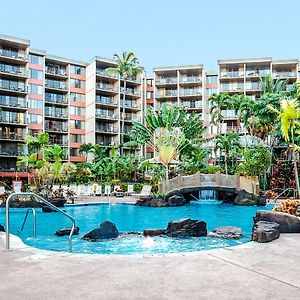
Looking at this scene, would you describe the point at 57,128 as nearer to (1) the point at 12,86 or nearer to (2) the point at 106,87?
(1) the point at 12,86

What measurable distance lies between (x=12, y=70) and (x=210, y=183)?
35812 millimetres

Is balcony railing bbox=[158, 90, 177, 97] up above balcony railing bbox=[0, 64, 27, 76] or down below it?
below

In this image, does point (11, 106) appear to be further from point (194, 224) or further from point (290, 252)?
point (290, 252)

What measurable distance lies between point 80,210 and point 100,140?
39.0 meters

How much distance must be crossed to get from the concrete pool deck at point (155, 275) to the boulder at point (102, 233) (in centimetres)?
527

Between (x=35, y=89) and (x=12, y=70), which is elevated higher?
(x=12, y=70)

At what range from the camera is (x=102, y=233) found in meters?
13.0

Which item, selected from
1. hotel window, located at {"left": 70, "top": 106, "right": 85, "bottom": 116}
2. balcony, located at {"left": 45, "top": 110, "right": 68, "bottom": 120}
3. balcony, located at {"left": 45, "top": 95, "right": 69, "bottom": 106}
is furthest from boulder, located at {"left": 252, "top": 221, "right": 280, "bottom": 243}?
hotel window, located at {"left": 70, "top": 106, "right": 85, "bottom": 116}

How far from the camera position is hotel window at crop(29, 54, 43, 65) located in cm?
5762

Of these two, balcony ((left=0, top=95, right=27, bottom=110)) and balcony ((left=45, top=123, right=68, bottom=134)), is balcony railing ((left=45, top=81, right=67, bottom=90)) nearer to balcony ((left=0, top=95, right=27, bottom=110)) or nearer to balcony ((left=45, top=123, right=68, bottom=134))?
balcony ((left=0, top=95, right=27, bottom=110))

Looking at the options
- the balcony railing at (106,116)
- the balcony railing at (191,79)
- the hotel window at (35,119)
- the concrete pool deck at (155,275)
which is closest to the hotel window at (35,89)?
the hotel window at (35,119)

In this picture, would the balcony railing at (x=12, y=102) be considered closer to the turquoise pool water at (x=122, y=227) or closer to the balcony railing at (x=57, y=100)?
the balcony railing at (x=57, y=100)

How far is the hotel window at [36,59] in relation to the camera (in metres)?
57.6

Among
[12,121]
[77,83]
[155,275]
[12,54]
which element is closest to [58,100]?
[77,83]
